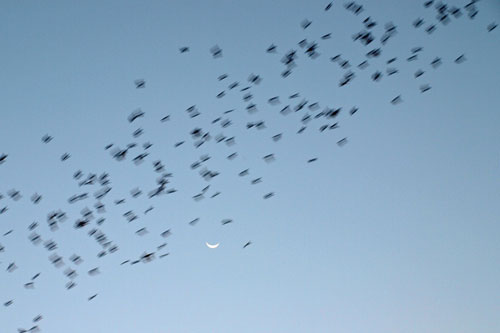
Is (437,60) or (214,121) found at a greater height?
(437,60)

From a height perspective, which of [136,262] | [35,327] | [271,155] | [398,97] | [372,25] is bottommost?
[35,327]

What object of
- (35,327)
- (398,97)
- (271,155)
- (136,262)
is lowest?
(35,327)

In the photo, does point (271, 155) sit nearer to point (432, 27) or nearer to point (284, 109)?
point (284, 109)

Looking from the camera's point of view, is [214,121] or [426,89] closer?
[214,121]

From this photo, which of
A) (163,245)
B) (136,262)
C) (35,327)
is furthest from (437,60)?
(35,327)

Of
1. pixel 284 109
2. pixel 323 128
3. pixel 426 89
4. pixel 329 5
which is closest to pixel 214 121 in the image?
pixel 284 109

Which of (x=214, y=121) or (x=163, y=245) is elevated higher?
(x=214, y=121)

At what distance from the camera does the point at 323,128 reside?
1255cm

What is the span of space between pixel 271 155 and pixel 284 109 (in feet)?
4.32

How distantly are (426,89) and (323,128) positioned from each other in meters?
2.78

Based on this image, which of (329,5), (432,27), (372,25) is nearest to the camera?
(329,5)

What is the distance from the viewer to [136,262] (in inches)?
524

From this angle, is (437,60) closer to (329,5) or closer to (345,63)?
(345,63)

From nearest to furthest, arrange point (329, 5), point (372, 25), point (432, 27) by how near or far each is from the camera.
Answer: point (329, 5) < point (372, 25) < point (432, 27)
